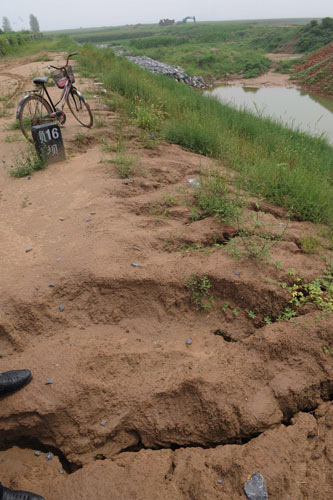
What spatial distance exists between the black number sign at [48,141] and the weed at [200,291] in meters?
2.97

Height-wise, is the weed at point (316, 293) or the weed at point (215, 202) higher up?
the weed at point (215, 202)

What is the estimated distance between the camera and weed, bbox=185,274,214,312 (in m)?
2.63

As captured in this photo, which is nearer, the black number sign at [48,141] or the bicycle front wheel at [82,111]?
the black number sign at [48,141]

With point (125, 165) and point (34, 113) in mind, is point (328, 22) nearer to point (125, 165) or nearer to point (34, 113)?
point (34, 113)

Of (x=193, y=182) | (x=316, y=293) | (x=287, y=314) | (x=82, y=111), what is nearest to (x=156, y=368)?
(x=287, y=314)

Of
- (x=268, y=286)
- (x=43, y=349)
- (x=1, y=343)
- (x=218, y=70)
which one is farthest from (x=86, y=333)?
(x=218, y=70)

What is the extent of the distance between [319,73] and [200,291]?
17.3 m

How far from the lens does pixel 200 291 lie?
267cm

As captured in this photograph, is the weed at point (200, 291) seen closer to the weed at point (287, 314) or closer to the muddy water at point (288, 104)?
the weed at point (287, 314)

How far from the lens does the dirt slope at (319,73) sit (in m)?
15.1

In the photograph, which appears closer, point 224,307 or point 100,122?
point 224,307

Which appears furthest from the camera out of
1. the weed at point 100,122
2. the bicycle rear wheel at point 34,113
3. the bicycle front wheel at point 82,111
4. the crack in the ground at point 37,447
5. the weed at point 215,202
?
the weed at point 100,122

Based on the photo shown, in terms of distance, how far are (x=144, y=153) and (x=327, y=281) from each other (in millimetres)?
3264

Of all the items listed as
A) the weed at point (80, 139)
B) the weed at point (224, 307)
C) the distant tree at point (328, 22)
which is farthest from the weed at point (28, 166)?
the distant tree at point (328, 22)
